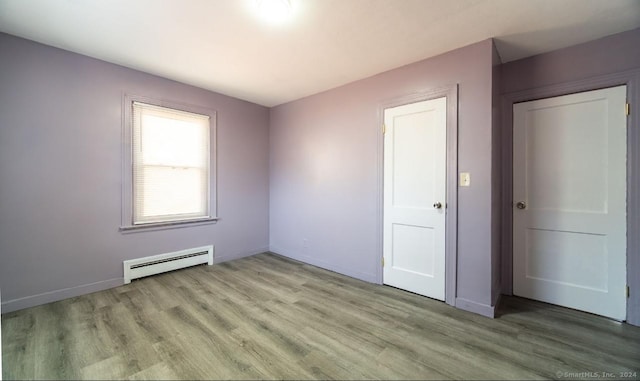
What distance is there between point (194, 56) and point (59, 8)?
3.29 ft

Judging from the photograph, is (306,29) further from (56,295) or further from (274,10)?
(56,295)

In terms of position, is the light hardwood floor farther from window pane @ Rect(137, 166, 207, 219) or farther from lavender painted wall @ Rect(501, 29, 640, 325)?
window pane @ Rect(137, 166, 207, 219)

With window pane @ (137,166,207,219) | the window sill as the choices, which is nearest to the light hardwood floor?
the window sill

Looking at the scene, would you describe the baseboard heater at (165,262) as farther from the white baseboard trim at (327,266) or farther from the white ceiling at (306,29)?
the white ceiling at (306,29)

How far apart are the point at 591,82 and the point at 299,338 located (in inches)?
138

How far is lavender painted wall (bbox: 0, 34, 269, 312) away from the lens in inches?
91.6

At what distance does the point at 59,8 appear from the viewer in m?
1.95

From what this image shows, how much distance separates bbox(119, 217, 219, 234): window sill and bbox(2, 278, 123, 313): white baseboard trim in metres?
0.58

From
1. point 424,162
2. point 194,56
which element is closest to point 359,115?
point 424,162

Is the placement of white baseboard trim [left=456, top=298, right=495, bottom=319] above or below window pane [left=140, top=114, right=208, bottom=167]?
below

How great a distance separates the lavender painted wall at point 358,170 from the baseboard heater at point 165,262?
1197 mm

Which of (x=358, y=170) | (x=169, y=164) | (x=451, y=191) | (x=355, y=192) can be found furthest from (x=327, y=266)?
(x=169, y=164)

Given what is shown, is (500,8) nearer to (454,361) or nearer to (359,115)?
(359,115)

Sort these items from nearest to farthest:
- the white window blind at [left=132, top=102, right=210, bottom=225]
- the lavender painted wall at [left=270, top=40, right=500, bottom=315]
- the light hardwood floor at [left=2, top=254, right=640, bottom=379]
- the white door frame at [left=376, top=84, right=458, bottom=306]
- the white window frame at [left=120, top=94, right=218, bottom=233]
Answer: the light hardwood floor at [left=2, top=254, right=640, bottom=379] → the lavender painted wall at [left=270, top=40, right=500, bottom=315] → the white door frame at [left=376, top=84, right=458, bottom=306] → the white window frame at [left=120, top=94, right=218, bottom=233] → the white window blind at [left=132, top=102, right=210, bottom=225]
